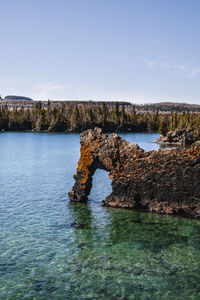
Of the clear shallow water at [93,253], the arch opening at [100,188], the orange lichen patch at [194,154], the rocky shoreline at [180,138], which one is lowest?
the arch opening at [100,188]

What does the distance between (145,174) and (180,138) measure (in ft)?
272

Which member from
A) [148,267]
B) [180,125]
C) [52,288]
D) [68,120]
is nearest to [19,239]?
[52,288]

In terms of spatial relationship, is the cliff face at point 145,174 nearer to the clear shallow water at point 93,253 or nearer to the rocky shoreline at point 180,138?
the clear shallow water at point 93,253

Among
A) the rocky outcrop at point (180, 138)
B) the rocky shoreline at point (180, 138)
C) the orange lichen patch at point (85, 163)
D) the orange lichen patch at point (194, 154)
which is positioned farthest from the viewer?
the rocky outcrop at point (180, 138)

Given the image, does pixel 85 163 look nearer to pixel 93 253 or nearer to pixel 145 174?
pixel 145 174

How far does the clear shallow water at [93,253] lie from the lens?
10609mm

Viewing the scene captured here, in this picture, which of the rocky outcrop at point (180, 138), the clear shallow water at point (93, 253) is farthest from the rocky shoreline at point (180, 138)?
the clear shallow water at point (93, 253)

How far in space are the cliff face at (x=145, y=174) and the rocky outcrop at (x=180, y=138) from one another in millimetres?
78524

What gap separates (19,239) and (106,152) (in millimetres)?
8903

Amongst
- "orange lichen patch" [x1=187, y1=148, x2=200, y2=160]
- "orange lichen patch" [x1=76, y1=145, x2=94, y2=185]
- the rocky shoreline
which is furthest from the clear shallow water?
the rocky shoreline

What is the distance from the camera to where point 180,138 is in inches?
3910

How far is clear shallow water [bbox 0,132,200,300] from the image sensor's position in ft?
34.8

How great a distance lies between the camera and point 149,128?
192375mm

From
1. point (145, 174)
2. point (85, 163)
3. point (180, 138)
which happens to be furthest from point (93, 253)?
point (180, 138)
